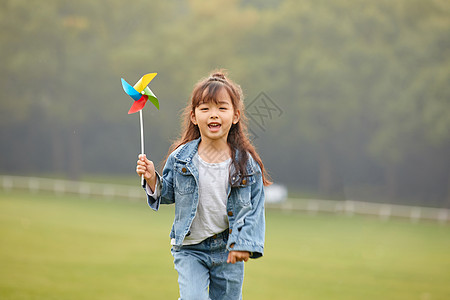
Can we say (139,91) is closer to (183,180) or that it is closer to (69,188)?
(183,180)

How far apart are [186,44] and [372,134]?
6.82 m

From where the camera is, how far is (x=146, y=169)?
11.1 feet

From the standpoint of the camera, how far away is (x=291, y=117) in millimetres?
20828

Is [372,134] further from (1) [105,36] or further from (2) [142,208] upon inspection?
(1) [105,36]

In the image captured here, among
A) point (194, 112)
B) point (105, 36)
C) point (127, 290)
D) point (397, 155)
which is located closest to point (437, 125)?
point (397, 155)

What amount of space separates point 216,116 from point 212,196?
437 mm

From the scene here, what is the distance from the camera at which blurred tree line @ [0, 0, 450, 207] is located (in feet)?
64.2

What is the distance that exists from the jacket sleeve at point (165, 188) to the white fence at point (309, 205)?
1424 cm

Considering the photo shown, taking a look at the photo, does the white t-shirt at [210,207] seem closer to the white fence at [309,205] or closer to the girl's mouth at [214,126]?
the girl's mouth at [214,126]

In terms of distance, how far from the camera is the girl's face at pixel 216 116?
353 cm

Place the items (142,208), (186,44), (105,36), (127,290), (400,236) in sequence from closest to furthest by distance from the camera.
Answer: (127,290) → (400,236) → (142,208) → (186,44) → (105,36)

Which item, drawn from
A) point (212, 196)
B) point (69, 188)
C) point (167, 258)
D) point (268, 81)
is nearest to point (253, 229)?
point (212, 196)

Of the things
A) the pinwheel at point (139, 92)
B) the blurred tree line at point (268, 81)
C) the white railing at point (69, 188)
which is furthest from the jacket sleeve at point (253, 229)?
the white railing at point (69, 188)

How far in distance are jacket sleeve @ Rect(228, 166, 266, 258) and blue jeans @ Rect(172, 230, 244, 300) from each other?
17 cm
